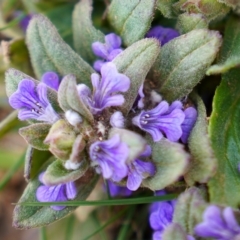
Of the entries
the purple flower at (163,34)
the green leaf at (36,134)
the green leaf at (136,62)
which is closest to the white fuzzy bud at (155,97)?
the green leaf at (136,62)

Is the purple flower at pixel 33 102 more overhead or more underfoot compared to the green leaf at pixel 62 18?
more overhead

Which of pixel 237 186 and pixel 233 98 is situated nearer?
pixel 237 186

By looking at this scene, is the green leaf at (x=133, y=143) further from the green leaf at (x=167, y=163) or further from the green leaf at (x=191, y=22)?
the green leaf at (x=191, y=22)

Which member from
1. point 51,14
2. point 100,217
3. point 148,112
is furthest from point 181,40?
point 100,217

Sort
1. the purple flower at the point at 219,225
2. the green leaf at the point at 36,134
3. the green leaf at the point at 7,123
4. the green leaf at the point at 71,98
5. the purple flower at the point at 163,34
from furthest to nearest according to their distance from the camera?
1. the green leaf at the point at 7,123
2. the purple flower at the point at 163,34
3. the green leaf at the point at 36,134
4. the green leaf at the point at 71,98
5. the purple flower at the point at 219,225

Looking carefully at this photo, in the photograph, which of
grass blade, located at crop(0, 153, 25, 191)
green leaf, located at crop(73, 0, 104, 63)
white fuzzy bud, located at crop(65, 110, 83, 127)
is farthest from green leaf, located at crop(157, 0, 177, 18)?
grass blade, located at crop(0, 153, 25, 191)

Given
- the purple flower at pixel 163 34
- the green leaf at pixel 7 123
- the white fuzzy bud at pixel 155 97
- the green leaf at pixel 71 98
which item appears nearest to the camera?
the green leaf at pixel 71 98

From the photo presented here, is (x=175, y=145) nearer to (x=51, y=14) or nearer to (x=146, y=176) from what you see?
(x=146, y=176)
